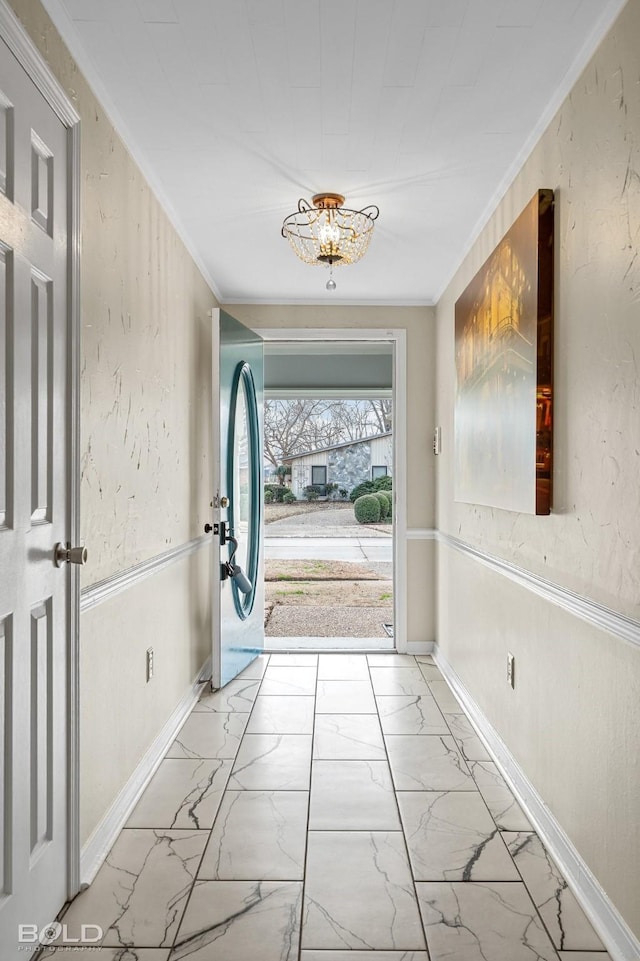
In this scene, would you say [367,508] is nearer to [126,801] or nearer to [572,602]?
[126,801]

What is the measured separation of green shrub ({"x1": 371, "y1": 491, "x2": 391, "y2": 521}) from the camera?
9.19 metres

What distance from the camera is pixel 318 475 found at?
9.05 meters

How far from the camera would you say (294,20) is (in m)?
1.73

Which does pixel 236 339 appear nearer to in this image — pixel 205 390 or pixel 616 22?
pixel 205 390

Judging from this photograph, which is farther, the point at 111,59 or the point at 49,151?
the point at 111,59

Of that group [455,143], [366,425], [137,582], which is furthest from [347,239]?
[366,425]

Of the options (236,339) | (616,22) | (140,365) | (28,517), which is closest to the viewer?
(28,517)

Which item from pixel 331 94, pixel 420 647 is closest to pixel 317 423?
pixel 420 647

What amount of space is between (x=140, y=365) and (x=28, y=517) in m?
1.14

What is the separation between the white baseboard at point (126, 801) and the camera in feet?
6.39

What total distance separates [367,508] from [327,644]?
454 cm

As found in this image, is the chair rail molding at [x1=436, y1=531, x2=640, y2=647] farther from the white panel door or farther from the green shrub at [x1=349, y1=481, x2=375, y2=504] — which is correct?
the green shrub at [x1=349, y1=481, x2=375, y2=504]

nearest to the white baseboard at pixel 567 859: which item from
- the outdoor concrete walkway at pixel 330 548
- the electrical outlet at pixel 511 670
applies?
the electrical outlet at pixel 511 670

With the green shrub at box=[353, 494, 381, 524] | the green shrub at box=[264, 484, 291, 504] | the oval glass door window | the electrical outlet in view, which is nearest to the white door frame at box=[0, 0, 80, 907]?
the electrical outlet
